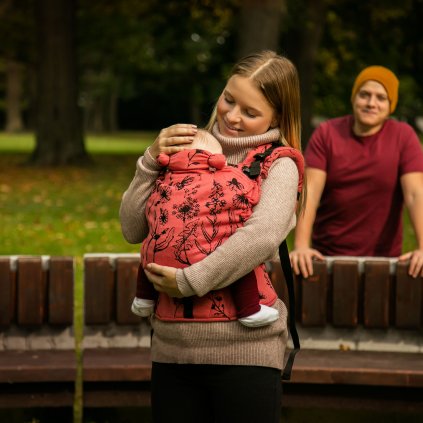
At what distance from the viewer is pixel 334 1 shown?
24.2 m

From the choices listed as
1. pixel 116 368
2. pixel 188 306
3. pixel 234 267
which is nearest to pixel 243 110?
pixel 234 267

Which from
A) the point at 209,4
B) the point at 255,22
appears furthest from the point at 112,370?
the point at 209,4

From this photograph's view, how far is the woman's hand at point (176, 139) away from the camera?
286 cm

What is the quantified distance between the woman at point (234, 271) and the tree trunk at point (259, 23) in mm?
13621

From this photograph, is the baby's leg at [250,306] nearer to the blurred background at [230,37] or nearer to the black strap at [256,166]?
the black strap at [256,166]

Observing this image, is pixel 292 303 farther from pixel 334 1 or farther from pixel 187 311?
pixel 334 1

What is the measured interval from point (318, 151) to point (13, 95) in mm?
54663

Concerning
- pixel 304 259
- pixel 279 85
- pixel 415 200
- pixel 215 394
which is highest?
pixel 279 85

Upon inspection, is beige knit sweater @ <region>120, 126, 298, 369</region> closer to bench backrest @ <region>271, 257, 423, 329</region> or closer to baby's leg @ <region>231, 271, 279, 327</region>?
baby's leg @ <region>231, 271, 279, 327</region>

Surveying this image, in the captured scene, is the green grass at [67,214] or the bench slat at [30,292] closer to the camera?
the bench slat at [30,292]

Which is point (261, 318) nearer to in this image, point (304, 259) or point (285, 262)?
point (285, 262)

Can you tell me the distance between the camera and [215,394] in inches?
113

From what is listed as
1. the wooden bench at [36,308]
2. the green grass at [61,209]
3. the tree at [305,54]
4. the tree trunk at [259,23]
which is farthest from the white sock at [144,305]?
the tree at [305,54]

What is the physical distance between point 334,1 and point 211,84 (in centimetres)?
2248
